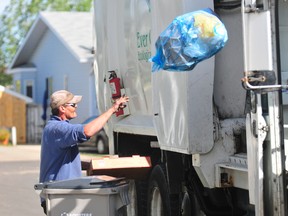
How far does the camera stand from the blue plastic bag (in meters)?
5.50

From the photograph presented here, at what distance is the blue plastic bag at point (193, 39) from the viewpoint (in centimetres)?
550

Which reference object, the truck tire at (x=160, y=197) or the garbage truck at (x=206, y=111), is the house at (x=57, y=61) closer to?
the garbage truck at (x=206, y=111)

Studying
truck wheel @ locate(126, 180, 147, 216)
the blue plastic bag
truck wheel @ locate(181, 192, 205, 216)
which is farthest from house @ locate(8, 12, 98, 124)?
the blue plastic bag

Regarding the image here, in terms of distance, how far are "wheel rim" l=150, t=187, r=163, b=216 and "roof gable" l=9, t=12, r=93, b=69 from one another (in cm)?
2805

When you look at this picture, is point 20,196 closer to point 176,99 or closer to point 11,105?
point 176,99

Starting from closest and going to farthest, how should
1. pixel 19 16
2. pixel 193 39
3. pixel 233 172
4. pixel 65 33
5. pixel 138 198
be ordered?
1. pixel 193 39
2. pixel 233 172
3. pixel 138 198
4. pixel 65 33
5. pixel 19 16

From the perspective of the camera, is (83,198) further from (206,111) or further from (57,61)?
(57,61)

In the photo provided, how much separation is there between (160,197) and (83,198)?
5.83 ft

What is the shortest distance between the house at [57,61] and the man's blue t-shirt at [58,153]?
28.3 metres

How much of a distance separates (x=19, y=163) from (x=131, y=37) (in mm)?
14915

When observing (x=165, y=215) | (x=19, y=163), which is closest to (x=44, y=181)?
(x=165, y=215)

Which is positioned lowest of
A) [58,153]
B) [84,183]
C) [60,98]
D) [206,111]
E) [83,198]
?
[83,198]

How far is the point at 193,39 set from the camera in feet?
18.0

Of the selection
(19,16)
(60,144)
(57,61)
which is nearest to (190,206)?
(60,144)
